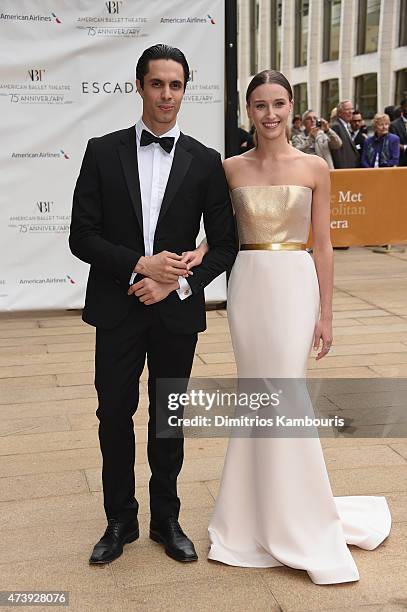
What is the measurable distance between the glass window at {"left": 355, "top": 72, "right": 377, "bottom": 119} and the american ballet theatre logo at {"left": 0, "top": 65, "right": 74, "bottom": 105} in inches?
1128

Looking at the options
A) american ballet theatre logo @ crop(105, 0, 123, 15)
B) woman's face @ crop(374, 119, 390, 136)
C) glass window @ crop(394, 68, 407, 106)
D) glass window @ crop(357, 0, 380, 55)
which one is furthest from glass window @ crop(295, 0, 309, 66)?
american ballet theatre logo @ crop(105, 0, 123, 15)

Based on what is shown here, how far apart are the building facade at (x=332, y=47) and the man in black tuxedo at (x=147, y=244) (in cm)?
2945

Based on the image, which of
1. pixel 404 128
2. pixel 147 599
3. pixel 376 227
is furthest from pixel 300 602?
pixel 404 128

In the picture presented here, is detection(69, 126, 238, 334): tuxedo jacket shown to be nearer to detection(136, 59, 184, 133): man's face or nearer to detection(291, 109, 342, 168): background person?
detection(136, 59, 184, 133): man's face

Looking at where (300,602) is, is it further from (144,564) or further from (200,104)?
(200,104)

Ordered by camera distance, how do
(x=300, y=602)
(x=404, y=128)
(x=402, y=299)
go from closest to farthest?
(x=300, y=602) < (x=402, y=299) < (x=404, y=128)

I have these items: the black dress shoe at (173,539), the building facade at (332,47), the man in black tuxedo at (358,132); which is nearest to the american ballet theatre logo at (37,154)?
the black dress shoe at (173,539)

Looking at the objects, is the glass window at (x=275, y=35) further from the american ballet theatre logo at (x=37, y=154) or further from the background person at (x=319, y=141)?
the american ballet theatre logo at (x=37, y=154)

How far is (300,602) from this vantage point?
3.22 m

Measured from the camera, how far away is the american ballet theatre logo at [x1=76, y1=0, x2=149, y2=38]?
305 inches

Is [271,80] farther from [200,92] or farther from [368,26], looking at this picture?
[368,26]

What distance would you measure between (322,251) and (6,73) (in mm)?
5084

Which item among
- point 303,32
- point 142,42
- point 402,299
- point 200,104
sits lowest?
point 402,299

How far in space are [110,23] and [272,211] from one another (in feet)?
16.2
